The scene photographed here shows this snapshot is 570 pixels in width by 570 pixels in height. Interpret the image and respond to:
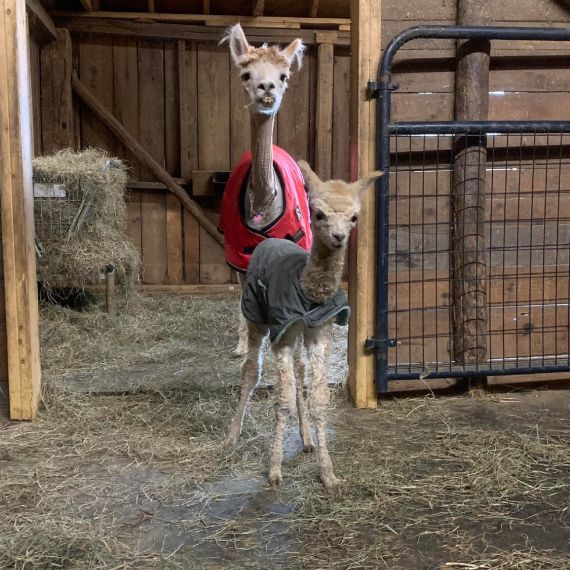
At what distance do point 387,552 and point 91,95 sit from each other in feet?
22.1

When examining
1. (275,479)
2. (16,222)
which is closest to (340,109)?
(16,222)

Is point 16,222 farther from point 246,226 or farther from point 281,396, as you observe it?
point 281,396

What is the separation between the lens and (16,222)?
143 inches

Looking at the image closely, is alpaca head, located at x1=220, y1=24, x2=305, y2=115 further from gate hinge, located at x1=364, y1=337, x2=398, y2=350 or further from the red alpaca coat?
gate hinge, located at x1=364, y1=337, x2=398, y2=350

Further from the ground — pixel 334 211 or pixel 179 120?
pixel 179 120

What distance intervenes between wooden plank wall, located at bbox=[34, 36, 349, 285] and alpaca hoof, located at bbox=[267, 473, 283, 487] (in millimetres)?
5353

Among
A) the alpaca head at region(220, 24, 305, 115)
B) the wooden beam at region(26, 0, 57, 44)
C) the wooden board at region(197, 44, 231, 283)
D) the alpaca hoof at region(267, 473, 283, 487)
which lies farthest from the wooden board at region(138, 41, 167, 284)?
the alpaca hoof at region(267, 473, 283, 487)

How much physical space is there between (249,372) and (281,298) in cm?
62

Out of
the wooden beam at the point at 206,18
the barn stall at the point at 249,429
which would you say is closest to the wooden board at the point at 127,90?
the wooden beam at the point at 206,18

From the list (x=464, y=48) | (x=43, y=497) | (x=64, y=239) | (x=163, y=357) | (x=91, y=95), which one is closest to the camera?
(x=43, y=497)

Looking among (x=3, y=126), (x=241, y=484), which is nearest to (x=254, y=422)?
(x=241, y=484)

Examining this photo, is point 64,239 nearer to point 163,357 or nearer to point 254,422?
point 163,357

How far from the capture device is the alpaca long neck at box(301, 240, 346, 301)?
9.48 ft

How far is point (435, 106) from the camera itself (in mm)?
4055
